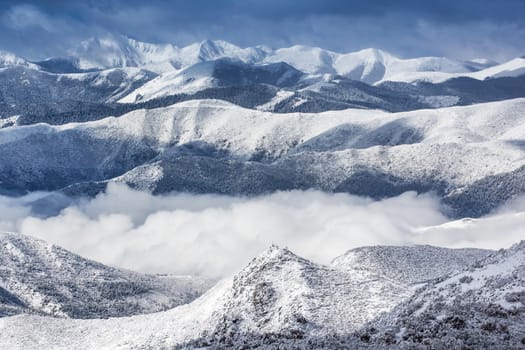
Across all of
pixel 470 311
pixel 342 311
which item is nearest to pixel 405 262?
pixel 342 311

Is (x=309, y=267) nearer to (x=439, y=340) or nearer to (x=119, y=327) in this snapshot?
Answer: (x=119, y=327)

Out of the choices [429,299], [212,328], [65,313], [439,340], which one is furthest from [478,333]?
[65,313]

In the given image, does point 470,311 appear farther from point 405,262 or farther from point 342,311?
point 405,262

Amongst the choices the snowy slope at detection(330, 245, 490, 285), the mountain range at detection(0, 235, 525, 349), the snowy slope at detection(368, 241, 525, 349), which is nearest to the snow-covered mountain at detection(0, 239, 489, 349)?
the mountain range at detection(0, 235, 525, 349)

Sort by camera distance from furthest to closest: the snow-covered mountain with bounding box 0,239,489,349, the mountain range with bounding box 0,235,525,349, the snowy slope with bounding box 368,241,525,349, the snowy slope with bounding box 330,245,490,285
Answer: the snowy slope with bounding box 330,245,490,285, the snow-covered mountain with bounding box 0,239,489,349, the mountain range with bounding box 0,235,525,349, the snowy slope with bounding box 368,241,525,349

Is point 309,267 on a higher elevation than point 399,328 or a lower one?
higher

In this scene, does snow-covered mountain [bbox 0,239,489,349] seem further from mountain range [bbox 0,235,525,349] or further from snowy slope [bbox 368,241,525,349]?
snowy slope [bbox 368,241,525,349]

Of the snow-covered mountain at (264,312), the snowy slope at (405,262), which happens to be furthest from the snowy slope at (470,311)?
the snowy slope at (405,262)
